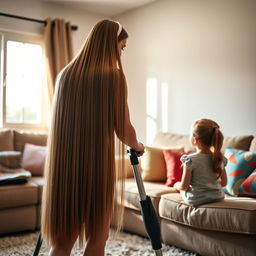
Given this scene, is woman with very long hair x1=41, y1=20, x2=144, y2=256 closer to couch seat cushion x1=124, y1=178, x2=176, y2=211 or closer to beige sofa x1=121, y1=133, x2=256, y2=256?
beige sofa x1=121, y1=133, x2=256, y2=256

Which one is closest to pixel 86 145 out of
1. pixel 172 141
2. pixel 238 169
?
pixel 238 169

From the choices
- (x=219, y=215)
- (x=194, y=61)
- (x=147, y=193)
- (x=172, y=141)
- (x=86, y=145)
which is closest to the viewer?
(x=86, y=145)

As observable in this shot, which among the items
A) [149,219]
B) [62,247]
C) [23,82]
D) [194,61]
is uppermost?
[194,61]

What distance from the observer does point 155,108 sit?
4449 millimetres

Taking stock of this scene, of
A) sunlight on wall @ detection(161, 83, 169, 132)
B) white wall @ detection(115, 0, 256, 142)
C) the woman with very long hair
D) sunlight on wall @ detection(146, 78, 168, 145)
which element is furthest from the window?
the woman with very long hair

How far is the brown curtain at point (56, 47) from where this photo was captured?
4.43 meters

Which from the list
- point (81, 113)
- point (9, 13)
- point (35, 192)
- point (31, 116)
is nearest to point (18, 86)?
point (31, 116)

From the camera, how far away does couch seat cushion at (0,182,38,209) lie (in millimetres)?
3074

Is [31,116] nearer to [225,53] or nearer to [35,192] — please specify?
[35,192]

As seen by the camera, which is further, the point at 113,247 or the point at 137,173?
the point at 113,247

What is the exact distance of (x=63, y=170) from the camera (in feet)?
5.39

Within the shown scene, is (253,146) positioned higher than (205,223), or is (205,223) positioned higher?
(253,146)

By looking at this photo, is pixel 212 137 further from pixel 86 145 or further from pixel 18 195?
pixel 18 195

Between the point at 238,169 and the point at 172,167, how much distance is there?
63 centimetres
